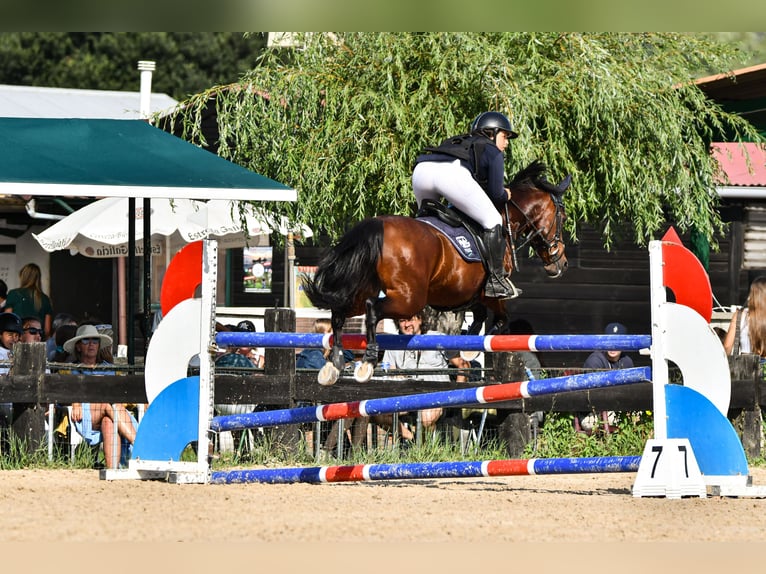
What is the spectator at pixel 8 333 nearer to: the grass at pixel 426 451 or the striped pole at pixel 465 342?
the grass at pixel 426 451

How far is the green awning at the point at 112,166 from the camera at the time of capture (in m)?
7.57

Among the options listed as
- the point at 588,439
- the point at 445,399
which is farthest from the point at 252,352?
the point at 445,399

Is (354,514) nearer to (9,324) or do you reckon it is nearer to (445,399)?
(445,399)

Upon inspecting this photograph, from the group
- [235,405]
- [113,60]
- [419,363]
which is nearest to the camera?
[235,405]

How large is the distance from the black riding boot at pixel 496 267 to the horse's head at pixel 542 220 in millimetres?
Answer: 402

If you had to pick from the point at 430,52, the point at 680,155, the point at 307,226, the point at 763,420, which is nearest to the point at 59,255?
the point at 307,226

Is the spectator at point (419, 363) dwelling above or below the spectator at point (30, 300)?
below

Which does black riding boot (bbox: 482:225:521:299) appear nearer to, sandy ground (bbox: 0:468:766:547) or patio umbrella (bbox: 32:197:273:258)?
sandy ground (bbox: 0:468:766:547)

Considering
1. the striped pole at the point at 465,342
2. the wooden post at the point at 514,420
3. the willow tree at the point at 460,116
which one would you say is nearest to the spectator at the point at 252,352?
the willow tree at the point at 460,116

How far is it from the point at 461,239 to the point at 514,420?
2333 mm

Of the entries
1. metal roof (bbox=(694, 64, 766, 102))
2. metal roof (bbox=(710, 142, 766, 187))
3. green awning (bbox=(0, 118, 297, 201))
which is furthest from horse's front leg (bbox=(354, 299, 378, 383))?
metal roof (bbox=(710, 142, 766, 187))

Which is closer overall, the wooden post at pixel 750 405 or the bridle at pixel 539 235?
the bridle at pixel 539 235

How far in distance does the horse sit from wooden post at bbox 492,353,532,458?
168cm

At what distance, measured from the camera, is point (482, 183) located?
22.2 feet
